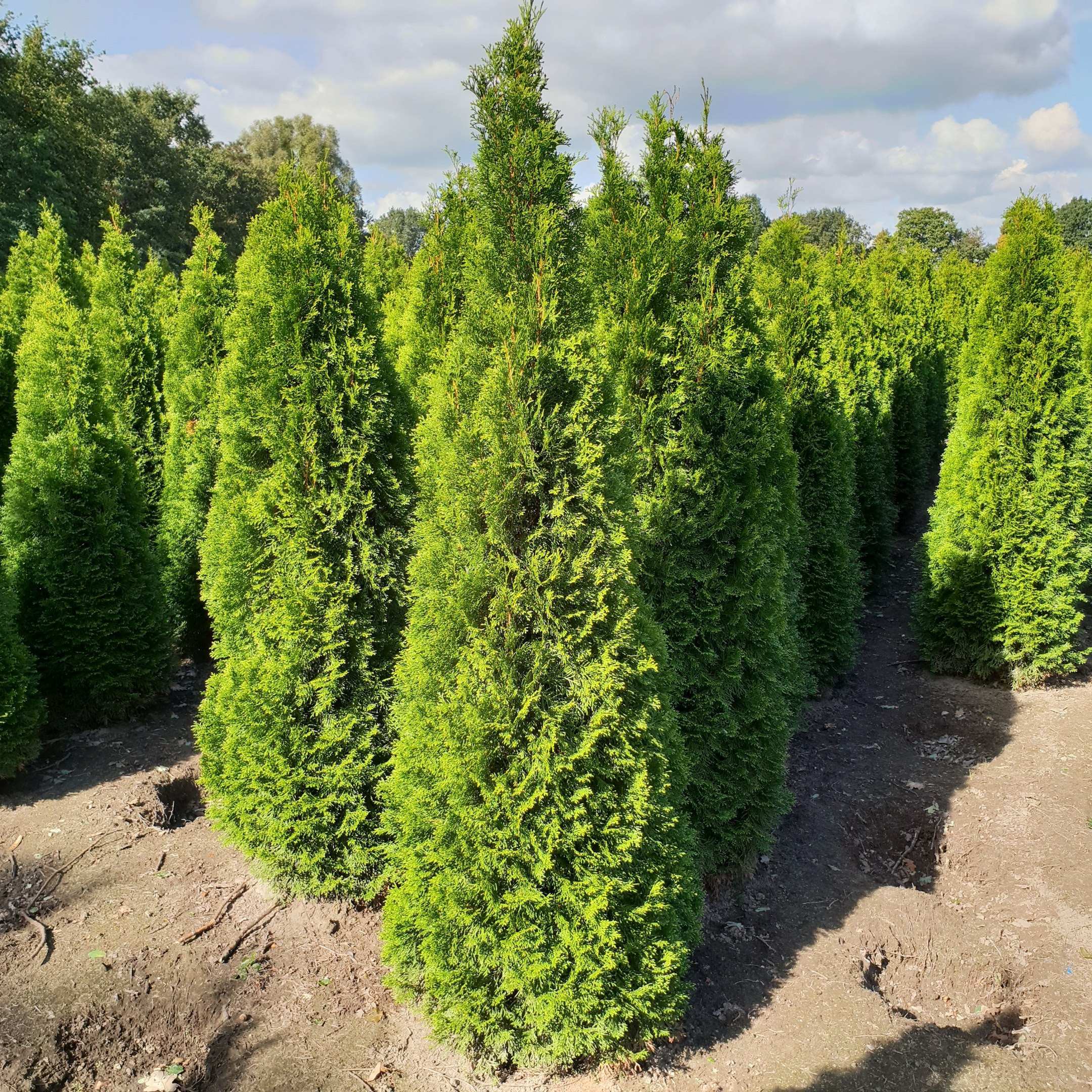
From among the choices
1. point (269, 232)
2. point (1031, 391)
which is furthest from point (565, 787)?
point (1031, 391)

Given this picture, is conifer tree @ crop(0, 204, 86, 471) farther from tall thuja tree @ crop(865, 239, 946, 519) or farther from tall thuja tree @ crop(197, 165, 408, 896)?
tall thuja tree @ crop(865, 239, 946, 519)

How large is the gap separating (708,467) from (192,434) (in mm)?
6120

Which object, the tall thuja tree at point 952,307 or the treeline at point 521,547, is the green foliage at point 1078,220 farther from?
the treeline at point 521,547

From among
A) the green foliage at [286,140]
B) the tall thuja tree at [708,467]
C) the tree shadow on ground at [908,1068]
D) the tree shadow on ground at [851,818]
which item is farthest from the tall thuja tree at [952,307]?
the green foliage at [286,140]

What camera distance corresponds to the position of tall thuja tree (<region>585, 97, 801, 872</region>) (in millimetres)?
4883

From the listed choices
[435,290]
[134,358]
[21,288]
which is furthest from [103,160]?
[435,290]

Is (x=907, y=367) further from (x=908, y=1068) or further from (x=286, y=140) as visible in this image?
(x=286, y=140)

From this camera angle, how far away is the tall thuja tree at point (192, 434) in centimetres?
798

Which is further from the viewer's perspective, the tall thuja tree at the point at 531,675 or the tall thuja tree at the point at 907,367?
the tall thuja tree at the point at 907,367

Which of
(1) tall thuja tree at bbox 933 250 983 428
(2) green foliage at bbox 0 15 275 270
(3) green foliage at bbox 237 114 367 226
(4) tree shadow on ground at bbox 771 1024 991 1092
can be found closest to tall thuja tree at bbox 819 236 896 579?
(1) tall thuja tree at bbox 933 250 983 428

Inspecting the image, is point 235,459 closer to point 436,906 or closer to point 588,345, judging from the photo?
point 588,345

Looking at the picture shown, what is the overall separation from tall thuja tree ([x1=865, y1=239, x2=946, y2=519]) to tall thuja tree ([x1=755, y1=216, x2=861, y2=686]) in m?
3.72

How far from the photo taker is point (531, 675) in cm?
332

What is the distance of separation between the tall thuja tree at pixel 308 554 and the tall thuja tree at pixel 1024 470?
7.06 meters
